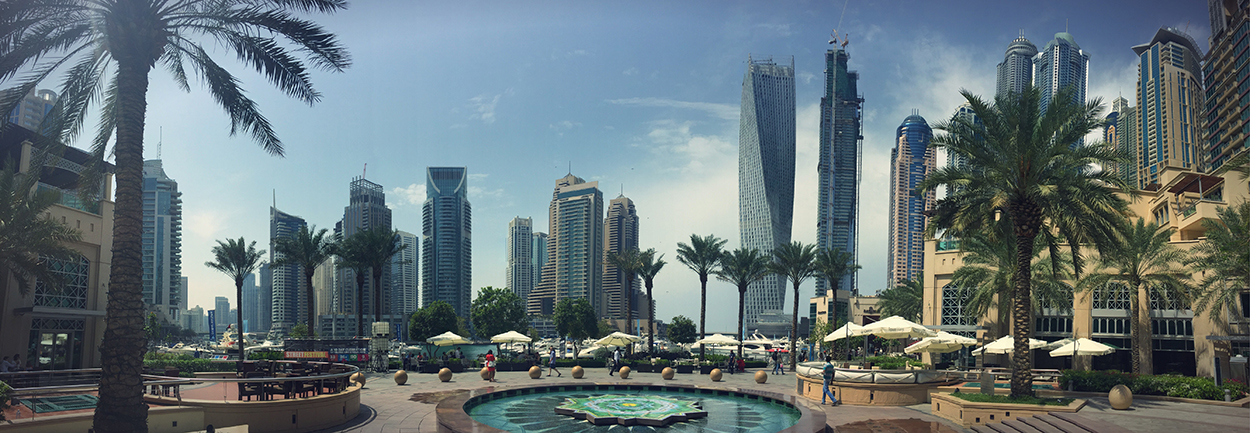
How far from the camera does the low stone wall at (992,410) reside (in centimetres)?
1736

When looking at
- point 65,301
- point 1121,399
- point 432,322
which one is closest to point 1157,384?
point 1121,399

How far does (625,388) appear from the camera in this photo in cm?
2638

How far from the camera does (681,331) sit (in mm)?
97938

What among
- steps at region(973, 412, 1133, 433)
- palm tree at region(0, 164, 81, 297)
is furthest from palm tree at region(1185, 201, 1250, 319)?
palm tree at region(0, 164, 81, 297)

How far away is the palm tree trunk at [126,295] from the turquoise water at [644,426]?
789 centimetres

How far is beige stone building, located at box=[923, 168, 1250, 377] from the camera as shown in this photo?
31.9 m

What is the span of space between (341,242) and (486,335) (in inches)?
1169

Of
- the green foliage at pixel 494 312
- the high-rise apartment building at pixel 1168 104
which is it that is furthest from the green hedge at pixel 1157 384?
the high-rise apartment building at pixel 1168 104

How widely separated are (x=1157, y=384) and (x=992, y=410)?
786 cm

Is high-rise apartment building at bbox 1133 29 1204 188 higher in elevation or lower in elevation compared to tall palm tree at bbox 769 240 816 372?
higher

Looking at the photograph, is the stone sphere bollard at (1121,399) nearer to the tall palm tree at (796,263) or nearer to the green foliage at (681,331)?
the tall palm tree at (796,263)

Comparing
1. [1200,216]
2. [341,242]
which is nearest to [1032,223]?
[1200,216]

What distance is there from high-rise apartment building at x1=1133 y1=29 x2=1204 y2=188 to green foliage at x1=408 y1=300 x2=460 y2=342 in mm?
135589

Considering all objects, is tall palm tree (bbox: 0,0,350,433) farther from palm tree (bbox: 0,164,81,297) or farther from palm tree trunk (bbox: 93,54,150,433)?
palm tree (bbox: 0,164,81,297)
